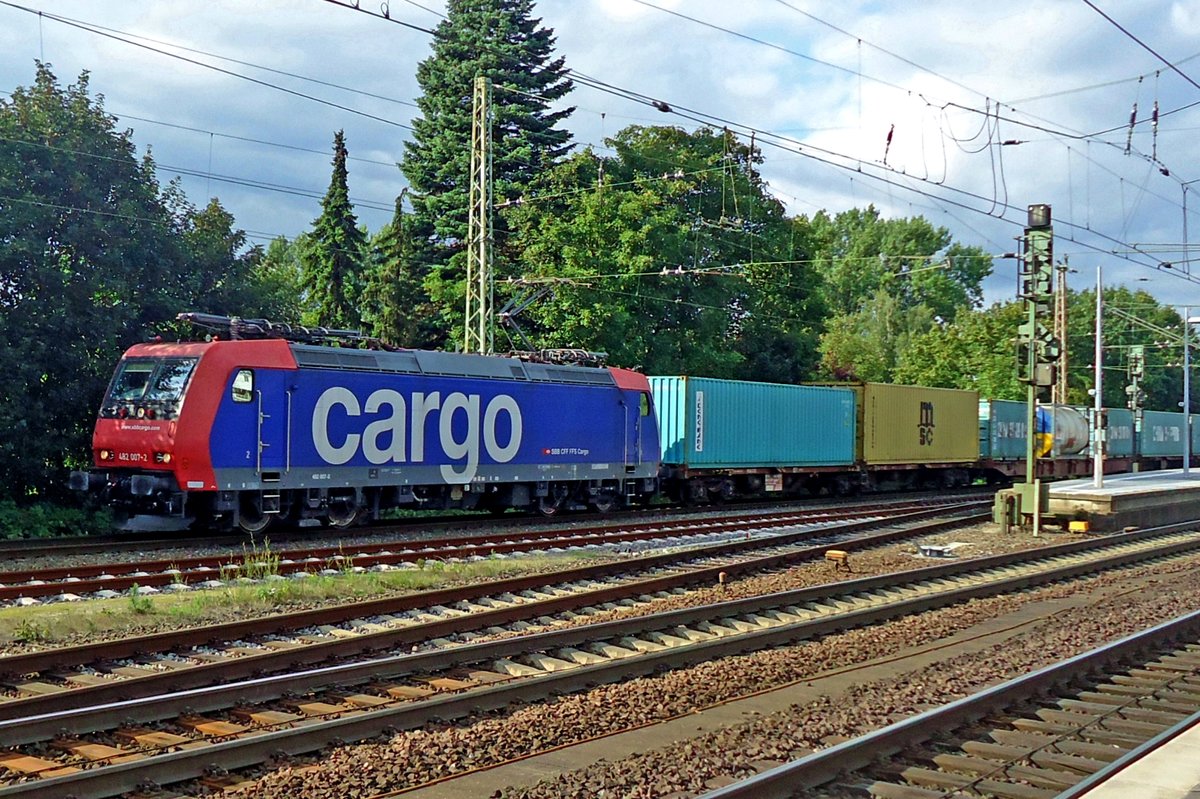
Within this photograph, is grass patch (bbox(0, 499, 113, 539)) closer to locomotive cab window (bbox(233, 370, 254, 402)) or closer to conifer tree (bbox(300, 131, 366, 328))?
locomotive cab window (bbox(233, 370, 254, 402))

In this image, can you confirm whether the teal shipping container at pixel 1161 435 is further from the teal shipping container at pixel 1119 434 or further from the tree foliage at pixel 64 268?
the tree foliage at pixel 64 268

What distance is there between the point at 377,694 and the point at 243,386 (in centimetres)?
1037

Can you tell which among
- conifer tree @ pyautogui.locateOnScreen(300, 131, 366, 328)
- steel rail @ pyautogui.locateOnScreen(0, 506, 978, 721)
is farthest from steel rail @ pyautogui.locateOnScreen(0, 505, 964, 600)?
conifer tree @ pyautogui.locateOnScreen(300, 131, 366, 328)

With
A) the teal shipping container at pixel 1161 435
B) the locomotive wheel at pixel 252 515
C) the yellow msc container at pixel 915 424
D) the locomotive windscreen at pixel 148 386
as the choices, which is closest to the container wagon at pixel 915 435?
the yellow msc container at pixel 915 424

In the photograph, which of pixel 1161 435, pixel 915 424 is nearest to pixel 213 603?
pixel 915 424

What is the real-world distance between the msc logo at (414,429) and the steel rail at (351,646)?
265 inches

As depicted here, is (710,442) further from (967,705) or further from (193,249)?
(967,705)

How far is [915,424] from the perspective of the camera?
1371 inches

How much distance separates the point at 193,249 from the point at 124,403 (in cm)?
835

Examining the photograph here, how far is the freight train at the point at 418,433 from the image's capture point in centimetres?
1775

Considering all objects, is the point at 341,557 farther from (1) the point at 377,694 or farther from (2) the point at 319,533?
(1) the point at 377,694

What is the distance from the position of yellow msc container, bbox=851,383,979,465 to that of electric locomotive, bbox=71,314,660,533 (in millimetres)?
11282

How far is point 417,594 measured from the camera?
484 inches

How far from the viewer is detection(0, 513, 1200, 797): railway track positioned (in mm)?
6715
